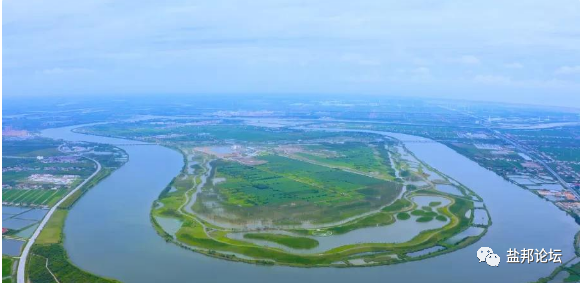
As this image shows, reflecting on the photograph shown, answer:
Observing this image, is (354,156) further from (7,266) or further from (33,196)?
(7,266)

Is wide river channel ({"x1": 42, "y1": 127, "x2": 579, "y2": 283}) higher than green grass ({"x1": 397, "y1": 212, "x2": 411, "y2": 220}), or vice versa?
green grass ({"x1": 397, "y1": 212, "x2": 411, "y2": 220})

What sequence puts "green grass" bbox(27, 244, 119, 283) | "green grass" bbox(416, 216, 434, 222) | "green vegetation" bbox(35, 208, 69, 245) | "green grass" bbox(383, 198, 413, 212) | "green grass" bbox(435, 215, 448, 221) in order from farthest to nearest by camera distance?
1. "green grass" bbox(383, 198, 413, 212)
2. "green grass" bbox(435, 215, 448, 221)
3. "green grass" bbox(416, 216, 434, 222)
4. "green vegetation" bbox(35, 208, 69, 245)
5. "green grass" bbox(27, 244, 119, 283)

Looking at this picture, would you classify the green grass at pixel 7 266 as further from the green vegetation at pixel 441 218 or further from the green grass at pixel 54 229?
the green vegetation at pixel 441 218

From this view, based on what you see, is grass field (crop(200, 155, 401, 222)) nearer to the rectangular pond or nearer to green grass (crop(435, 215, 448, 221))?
green grass (crop(435, 215, 448, 221))

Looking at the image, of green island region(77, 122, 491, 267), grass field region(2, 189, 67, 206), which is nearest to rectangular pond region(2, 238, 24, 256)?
green island region(77, 122, 491, 267)

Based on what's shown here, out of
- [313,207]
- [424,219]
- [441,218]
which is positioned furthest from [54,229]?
[441,218]

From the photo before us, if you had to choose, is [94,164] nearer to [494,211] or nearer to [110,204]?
[110,204]
